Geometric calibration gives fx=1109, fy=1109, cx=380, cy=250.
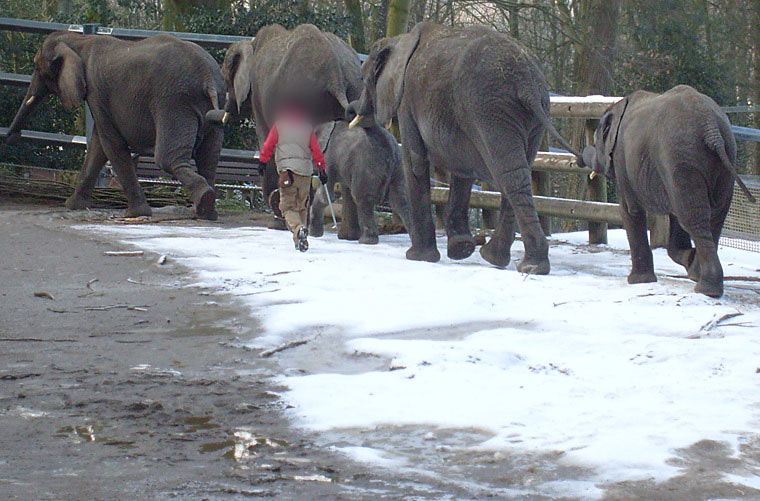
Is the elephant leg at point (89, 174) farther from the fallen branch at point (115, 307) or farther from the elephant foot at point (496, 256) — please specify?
the fallen branch at point (115, 307)

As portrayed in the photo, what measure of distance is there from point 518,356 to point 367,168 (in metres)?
4.31

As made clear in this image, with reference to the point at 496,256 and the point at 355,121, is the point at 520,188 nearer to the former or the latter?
the point at 496,256

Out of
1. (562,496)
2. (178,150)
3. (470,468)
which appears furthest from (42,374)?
(178,150)

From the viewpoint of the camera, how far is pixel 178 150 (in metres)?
10.9

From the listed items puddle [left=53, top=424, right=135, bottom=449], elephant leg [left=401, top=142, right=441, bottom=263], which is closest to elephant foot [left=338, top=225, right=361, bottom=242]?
elephant leg [left=401, top=142, right=441, bottom=263]

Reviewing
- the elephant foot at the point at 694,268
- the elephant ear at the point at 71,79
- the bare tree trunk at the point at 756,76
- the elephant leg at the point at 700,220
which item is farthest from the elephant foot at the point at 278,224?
the bare tree trunk at the point at 756,76

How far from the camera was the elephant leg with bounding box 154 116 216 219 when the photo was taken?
10.8m

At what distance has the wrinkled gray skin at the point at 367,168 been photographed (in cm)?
889

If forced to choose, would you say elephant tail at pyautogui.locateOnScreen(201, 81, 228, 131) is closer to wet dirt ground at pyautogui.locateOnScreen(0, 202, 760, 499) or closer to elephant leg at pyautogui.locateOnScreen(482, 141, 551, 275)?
elephant leg at pyautogui.locateOnScreen(482, 141, 551, 275)

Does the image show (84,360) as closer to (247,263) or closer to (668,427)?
(668,427)

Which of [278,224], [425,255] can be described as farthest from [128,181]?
[425,255]

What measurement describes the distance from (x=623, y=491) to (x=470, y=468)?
47 centimetres

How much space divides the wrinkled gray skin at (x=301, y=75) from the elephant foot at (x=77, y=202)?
2959 mm

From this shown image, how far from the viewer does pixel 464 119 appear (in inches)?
295
